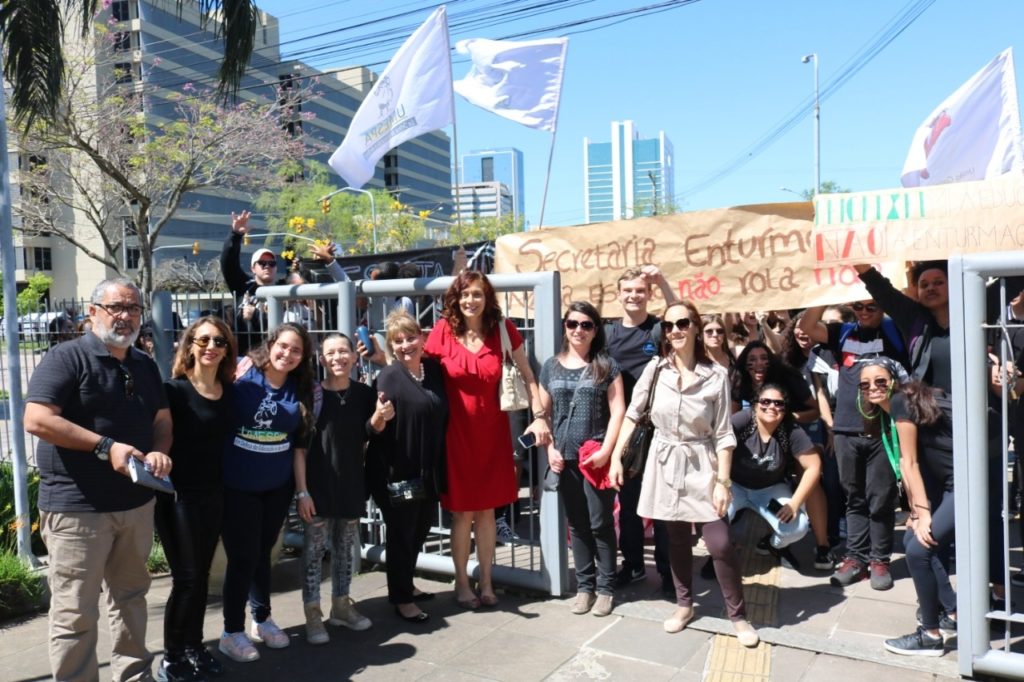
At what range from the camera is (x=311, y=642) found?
15.3 feet

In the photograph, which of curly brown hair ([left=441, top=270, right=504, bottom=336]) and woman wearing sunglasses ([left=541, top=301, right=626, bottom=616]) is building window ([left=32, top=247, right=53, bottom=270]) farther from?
woman wearing sunglasses ([left=541, top=301, right=626, bottom=616])

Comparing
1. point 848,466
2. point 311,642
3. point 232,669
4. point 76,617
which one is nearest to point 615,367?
point 848,466

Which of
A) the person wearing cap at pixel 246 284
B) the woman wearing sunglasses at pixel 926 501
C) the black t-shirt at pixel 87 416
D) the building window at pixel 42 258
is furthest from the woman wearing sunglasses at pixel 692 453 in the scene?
the building window at pixel 42 258

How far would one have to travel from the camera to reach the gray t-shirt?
489 cm

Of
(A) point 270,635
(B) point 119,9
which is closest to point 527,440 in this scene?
(A) point 270,635

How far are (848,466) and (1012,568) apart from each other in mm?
1305

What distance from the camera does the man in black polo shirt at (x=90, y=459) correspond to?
3623 mm

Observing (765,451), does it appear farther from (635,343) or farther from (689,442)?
(635,343)

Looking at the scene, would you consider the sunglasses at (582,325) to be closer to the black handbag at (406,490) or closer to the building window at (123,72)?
the black handbag at (406,490)

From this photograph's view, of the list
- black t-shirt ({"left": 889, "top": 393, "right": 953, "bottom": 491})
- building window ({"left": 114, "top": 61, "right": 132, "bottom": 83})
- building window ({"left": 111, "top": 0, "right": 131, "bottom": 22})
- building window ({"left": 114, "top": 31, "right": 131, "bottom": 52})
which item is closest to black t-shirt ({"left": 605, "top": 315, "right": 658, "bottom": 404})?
black t-shirt ({"left": 889, "top": 393, "right": 953, "bottom": 491})

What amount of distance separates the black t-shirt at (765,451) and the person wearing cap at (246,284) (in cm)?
339

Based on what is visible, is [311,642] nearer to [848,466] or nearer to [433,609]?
[433,609]

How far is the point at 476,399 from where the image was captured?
4.97 metres

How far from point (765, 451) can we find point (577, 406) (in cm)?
134
